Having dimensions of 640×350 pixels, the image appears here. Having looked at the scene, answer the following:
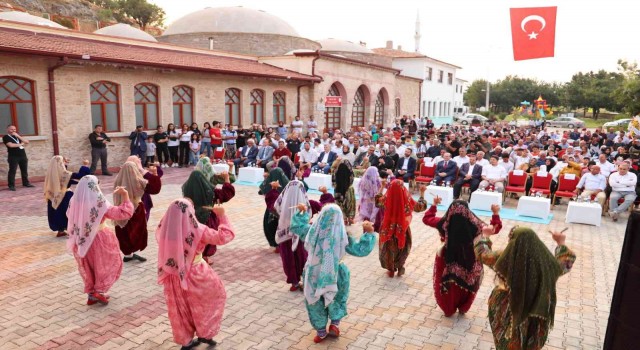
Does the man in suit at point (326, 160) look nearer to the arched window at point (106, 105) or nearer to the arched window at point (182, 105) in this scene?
the arched window at point (182, 105)

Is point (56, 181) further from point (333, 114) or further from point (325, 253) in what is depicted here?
point (333, 114)

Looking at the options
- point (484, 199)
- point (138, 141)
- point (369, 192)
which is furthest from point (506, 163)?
point (138, 141)

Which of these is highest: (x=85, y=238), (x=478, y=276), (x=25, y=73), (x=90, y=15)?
(x=90, y=15)

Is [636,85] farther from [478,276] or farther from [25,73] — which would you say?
[25,73]

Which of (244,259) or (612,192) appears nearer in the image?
(244,259)

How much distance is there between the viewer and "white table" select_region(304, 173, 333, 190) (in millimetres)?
13078

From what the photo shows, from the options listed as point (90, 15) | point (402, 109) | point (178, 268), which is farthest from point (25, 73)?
point (90, 15)

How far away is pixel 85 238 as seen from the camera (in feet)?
17.0

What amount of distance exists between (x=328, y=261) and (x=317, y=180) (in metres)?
8.78

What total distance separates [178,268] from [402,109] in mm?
33702

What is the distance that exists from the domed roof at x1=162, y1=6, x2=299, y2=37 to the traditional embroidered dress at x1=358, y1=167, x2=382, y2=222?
2313 cm

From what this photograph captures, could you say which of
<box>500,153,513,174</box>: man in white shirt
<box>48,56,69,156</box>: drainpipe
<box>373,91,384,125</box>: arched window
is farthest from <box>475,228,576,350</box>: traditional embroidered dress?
<box>373,91,384,125</box>: arched window

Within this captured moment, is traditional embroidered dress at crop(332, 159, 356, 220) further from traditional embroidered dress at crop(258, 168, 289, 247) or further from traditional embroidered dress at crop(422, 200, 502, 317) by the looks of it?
traditional embroidered dress at crop(422, 200, 502, 317)

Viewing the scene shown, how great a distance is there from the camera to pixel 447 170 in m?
12.0
